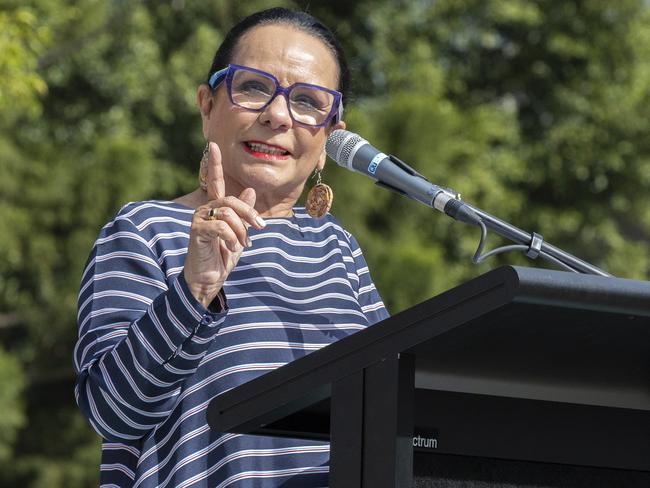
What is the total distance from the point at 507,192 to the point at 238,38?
1280cm

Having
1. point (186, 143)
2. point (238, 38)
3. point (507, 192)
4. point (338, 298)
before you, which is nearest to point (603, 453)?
point (338, 298)

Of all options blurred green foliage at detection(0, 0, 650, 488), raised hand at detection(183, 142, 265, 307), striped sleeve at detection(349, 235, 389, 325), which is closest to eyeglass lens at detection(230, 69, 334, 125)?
striped sleeve at detection(349, 235, 389, 325)

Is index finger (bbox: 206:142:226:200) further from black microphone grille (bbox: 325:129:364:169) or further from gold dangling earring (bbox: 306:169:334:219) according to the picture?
gold dangling earring (bbox: 306:169:334:219)

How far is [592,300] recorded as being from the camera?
1.12 meters

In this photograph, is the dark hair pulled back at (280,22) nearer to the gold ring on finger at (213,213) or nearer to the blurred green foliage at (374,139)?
the gold ring on finger at (213,213)

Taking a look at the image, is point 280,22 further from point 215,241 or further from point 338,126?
point 215,241

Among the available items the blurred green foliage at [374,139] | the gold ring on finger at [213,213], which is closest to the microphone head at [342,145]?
the gold ring on finger at [213,213]

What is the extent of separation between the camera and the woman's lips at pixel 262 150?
1.88 m

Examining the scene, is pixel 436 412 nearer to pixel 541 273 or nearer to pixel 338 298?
pixel 541 273

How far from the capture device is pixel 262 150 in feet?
6.17

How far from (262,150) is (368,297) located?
29 cm

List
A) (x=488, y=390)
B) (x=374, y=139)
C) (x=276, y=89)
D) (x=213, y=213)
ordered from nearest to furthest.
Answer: (x=488, y=390)
(x=213, y=213)
(x=276, y=89)
(x=374, y=139)

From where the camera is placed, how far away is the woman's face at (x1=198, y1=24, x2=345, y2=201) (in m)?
1.86

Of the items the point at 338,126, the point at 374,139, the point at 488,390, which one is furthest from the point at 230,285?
the point at 374,139
